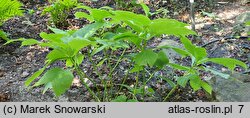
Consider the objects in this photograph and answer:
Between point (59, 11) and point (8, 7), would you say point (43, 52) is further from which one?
point (59, 11)

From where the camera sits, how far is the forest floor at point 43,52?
2633 mm

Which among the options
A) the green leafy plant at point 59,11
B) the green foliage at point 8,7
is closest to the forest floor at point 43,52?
the green leafy plant at point 59,11

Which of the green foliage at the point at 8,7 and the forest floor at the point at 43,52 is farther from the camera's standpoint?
the green foliage at the point at 8,7

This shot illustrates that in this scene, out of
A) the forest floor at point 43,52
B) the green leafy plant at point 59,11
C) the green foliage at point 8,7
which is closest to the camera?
the forest floor at point 43,52

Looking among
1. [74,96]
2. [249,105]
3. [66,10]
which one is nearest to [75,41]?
[249,105]

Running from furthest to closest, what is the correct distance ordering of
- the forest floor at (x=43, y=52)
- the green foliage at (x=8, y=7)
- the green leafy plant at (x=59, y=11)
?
the green leafy plant at (x=59, y=11)
the green foliage at (x=8, y=7)
the forest floor at (x=43, y=52)

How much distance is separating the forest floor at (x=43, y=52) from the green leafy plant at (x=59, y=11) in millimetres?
157

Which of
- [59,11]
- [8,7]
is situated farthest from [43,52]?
[59,11]

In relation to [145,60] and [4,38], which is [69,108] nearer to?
[145,60]

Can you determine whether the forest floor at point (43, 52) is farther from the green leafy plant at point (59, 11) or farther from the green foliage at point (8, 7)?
the green foliage at point (8, 7)

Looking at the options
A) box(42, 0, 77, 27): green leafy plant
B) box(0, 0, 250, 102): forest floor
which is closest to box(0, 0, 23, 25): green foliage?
box(0, 0, 250, 102): forest floor

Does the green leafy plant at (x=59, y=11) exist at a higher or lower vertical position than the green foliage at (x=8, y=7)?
lower

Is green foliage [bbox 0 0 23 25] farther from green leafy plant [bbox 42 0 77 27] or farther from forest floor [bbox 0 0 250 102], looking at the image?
green leafy plant [bbox 42 0 77 27]

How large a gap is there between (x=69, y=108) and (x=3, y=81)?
1714 millimetres
